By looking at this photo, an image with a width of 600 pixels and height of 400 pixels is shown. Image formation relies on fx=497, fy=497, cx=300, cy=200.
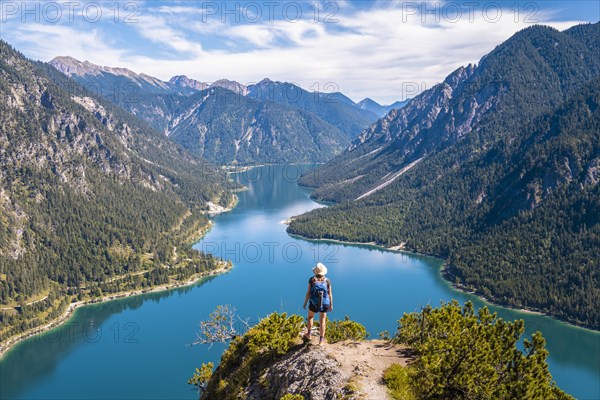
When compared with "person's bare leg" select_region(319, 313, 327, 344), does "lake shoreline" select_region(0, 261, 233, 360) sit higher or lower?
lower

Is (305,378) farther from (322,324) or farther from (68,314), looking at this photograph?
(68,314)

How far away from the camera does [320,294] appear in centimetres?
2630

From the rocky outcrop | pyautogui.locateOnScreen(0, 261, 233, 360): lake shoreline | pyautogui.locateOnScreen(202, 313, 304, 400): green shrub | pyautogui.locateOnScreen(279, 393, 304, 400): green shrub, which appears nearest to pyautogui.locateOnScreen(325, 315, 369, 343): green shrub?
pyautogui.locateOnScreen(202, 313, 304, 400): green shrub

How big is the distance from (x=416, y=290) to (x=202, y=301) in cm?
7654

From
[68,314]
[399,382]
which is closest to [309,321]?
[399,382]

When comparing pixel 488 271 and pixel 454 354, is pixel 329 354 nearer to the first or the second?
pixel 454 354

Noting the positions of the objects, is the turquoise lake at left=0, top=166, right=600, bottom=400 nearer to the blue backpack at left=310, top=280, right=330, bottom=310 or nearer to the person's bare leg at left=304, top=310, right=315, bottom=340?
the person's bare leg at left=304, top=310, right=315, bottom=340

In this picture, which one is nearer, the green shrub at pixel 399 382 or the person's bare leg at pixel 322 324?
the green shrub at pixel 399 382

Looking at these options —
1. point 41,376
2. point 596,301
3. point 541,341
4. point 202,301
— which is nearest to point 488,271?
point 596,301

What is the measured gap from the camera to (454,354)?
2467 cm

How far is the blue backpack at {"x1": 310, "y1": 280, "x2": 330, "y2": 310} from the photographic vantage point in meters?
26.2

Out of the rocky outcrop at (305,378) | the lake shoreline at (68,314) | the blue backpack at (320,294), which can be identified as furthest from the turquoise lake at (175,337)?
the blue backpack at (320,294)

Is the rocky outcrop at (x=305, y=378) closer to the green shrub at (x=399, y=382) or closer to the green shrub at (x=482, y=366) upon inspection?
the green shrub at (x=399, y=382)

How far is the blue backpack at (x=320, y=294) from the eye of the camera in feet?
86.1
